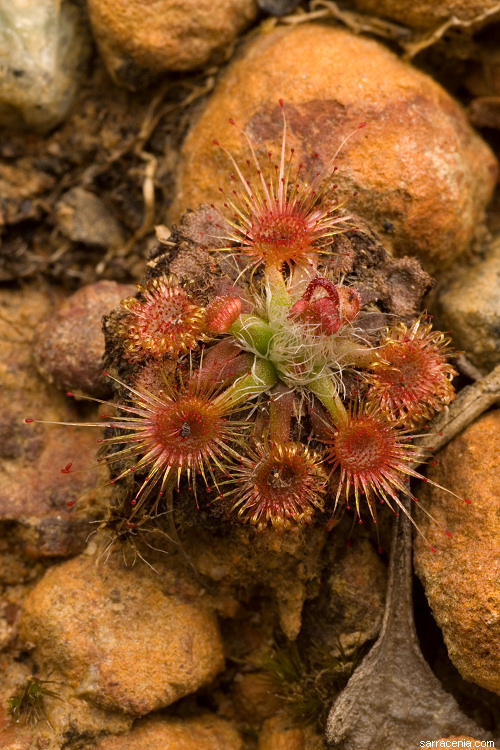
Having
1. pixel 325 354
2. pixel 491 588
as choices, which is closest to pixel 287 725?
pixel 491 588

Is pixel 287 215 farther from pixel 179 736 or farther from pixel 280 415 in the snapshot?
pixel 179 736

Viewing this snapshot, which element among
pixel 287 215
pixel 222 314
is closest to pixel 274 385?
pixel 222 314

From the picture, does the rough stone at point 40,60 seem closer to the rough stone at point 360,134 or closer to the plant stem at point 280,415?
the rough stone at point 360,134

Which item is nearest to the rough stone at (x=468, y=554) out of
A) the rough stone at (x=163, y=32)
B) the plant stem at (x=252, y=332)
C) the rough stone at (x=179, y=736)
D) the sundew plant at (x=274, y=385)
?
the sundew plant at (x=274, y=385)

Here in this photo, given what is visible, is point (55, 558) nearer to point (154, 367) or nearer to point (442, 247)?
point (154, 367)

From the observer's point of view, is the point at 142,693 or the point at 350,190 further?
the point at 350,190

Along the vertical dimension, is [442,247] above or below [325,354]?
above

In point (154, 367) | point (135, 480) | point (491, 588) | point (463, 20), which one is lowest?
point (135, 480)
